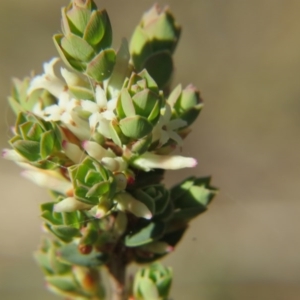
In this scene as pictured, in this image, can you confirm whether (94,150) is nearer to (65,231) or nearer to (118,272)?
(65,231)

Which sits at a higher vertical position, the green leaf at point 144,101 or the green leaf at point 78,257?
the green leaf at point 144,101

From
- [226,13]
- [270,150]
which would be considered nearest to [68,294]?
[270,150]

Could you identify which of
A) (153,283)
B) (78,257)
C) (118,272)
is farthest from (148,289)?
(78,257)

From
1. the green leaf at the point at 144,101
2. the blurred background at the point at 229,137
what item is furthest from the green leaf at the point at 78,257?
the blurred background at the point at 229,137

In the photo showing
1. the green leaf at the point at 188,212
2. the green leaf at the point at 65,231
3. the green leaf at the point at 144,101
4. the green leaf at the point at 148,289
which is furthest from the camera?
the green leaf at the point at 148,289

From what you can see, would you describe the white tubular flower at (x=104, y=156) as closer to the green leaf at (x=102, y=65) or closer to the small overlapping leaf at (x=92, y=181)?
the small overlapping leaf at (x=92, y=181)

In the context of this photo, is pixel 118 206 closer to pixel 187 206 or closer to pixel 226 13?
pixel 187 206

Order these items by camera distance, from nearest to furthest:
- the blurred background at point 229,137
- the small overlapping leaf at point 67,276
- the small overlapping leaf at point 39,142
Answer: the small overlapping leaf at point 39,142, the small overlapping leaf at point 67,276, the blurred background at point 229,137
